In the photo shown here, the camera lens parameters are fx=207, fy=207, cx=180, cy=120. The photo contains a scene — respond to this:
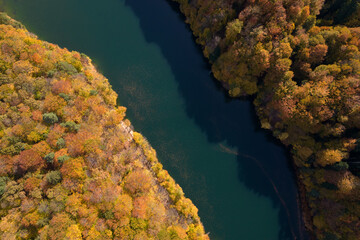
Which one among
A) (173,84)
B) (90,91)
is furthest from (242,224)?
(90,91)

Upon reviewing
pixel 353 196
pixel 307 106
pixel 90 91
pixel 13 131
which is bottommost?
pixel 13 131

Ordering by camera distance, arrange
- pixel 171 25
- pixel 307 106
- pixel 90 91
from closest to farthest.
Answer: pixel 307 106 < pixel 90 91 < pixel 171 25

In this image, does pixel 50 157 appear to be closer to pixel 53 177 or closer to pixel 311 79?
pixel 53 177

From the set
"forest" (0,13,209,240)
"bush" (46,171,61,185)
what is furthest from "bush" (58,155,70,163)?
"bush" (46,171,61,185)

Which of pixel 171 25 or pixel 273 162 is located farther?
pixel 171 25

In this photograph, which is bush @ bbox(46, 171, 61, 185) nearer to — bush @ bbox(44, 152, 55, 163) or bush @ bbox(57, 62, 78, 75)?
bush @ bbox(44, 152, 55, 163)

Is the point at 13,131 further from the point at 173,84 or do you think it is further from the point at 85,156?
the point at 173,84

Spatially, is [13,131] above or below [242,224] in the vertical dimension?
below

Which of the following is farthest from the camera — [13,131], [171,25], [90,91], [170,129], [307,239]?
[171,25]
